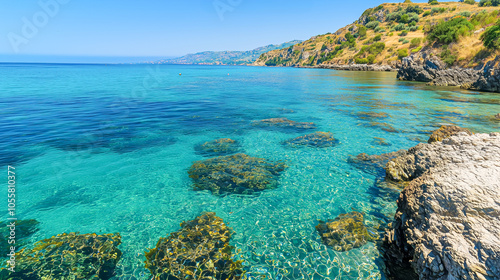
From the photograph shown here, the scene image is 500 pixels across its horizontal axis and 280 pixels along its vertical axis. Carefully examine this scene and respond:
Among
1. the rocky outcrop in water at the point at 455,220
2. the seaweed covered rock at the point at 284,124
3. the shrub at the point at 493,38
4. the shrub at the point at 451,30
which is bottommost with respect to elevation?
the seaweed covered rock at the point at 284,124

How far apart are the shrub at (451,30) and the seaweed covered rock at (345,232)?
69.6 meters

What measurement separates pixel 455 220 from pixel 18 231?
12.1m

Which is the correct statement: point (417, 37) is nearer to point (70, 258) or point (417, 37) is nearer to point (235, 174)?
point (235, 174)

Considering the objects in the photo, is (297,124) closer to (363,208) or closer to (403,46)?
(363,208)

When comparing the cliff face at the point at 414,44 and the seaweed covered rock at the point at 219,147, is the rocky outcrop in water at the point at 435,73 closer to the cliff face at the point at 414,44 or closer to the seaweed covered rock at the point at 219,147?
the cliff face at the point at 414,44

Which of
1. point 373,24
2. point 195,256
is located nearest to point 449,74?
point 195,256

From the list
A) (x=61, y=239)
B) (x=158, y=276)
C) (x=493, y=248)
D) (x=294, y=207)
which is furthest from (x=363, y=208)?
(x=61, y=239)

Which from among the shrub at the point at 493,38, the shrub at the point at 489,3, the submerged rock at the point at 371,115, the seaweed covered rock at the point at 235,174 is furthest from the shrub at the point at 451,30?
the seaweed covered rock at the point at 235,174

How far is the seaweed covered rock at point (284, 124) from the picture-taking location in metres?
18.1

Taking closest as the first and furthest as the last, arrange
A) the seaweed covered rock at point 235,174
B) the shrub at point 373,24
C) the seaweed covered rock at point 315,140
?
the seaweed covered rock at point 235,174
the seaweed covered rock at point 315,140
the shrub at point 373,24

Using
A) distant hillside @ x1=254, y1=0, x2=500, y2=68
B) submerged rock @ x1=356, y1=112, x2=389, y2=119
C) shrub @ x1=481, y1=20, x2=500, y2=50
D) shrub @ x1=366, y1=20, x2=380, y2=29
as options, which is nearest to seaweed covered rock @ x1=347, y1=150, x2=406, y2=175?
submerged rock @ x1=356, y1=112, x2=389, y2=119

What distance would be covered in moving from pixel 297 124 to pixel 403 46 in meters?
96.6

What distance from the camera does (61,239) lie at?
677 cm

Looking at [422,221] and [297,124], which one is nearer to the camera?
[422,221]
